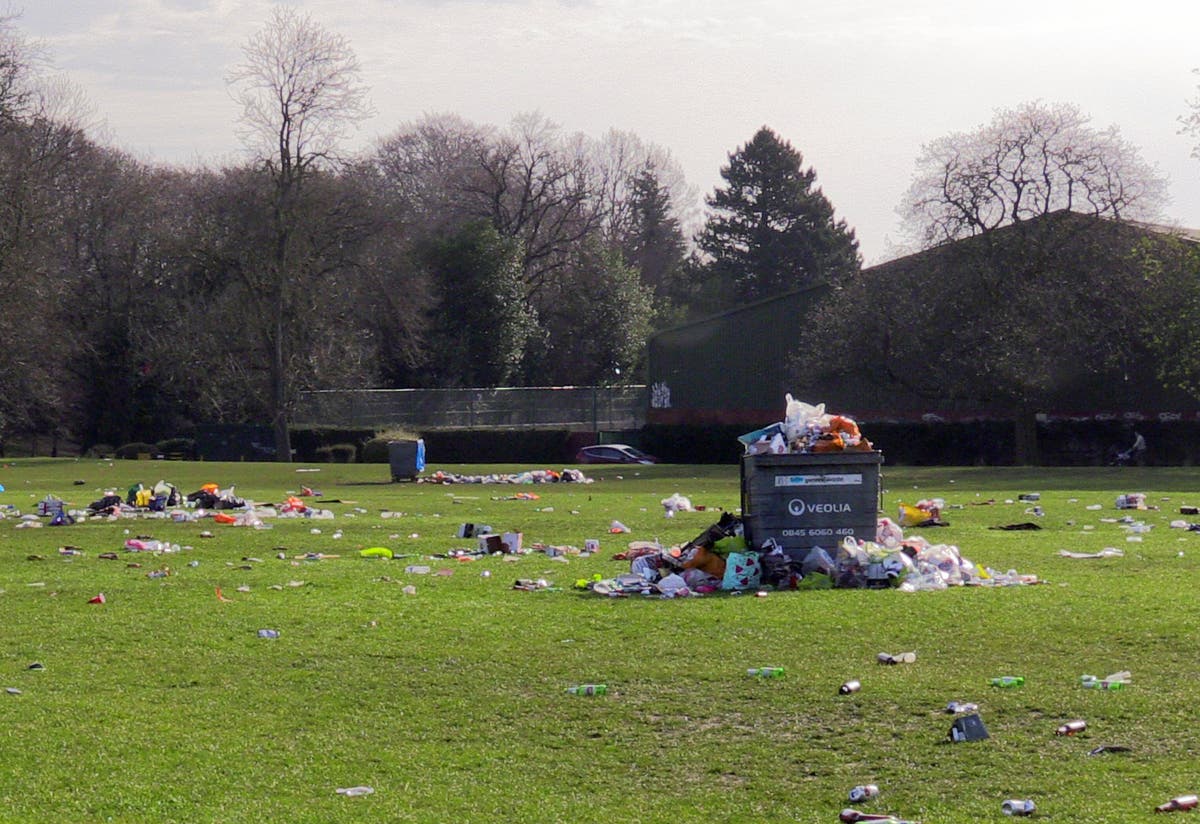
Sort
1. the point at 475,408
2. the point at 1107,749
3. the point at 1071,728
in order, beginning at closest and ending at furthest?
the point at 1107,749
the point at 1071,728
the point at 475,408

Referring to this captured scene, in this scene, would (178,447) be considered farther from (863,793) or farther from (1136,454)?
(863,793)

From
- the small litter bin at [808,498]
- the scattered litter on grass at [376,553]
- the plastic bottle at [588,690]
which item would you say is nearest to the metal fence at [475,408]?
the scattered litter on grass at [376,553]

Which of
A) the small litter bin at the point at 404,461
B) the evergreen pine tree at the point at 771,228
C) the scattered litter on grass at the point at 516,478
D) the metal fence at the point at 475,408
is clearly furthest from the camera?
the evergreen pine tree at the point at 771,228

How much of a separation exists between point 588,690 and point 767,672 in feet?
3.67

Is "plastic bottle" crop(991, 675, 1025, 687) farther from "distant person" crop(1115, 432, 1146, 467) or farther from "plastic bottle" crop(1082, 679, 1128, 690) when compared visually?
"distant person" crop(1115, 432, 1146, 467)

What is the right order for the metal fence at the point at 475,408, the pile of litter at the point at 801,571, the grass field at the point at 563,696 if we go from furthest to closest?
the metal fence at the point at 475,408
the pile of litter at the point at 801,571
the grass field at the point at 563,696

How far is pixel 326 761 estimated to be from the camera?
6.64 m

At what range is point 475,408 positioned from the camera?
59.7 metres

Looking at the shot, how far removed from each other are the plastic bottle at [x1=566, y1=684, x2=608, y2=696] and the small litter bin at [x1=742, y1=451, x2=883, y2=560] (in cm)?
469

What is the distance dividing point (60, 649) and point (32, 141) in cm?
4704

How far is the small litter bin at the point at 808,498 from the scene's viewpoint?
12539 mm

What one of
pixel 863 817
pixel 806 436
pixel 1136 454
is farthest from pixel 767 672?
pixel 1136 454

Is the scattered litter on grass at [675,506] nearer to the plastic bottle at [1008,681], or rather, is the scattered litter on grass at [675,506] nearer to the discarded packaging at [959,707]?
the plastic bottle at [1008,681]

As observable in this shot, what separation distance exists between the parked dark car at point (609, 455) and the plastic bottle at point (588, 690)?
136ft
